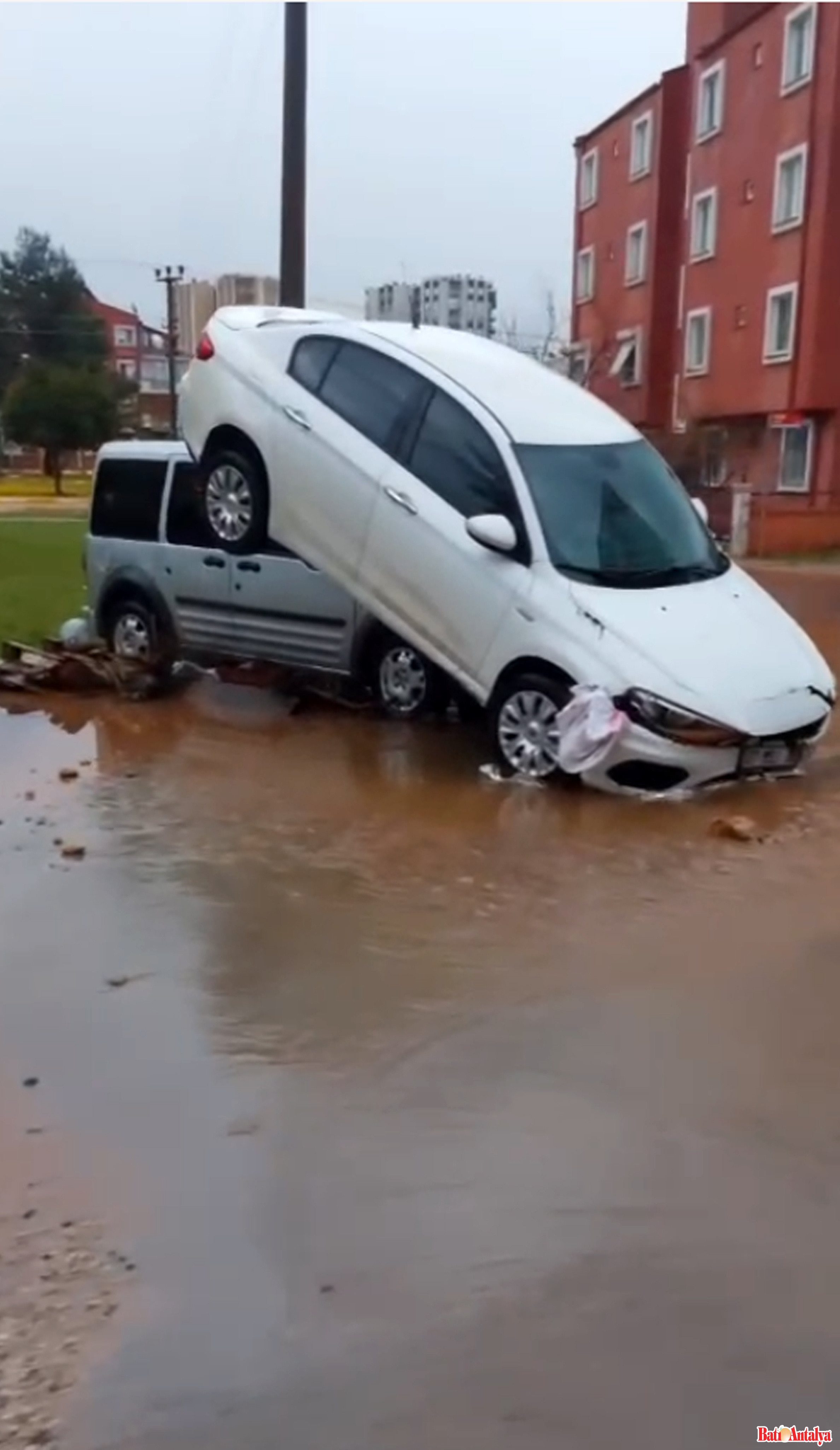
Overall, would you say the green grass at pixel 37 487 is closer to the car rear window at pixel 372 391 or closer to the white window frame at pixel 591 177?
the white window frame at pixel 591 177

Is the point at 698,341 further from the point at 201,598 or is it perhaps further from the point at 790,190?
the point at 201,598

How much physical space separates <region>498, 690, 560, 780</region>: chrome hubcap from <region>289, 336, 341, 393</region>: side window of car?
2.71m

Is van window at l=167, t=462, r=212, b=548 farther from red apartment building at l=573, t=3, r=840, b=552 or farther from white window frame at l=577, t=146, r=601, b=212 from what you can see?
white window frame at l=577, t=146, r=601, b=212

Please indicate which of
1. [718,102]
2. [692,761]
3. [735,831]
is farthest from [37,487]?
[735,831]

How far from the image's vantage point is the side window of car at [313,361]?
1000 cm

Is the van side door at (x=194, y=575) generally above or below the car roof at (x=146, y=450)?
below

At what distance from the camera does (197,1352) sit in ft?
11.1

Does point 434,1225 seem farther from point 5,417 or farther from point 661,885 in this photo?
point 5,417

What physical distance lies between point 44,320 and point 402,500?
69962 millimetres

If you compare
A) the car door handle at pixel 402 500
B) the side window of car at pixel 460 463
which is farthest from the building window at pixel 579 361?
the car door handle at pixel 402 500

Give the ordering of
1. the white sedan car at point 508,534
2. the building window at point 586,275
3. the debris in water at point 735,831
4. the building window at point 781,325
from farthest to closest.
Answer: the building window at point 586,275 < the building window at point 781,325 < the white sedan car at point 508,534 < the debris in water at point 735,831

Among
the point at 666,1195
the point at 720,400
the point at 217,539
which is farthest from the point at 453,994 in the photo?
the point at 720,400

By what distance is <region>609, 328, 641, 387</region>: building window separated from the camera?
38.3 m

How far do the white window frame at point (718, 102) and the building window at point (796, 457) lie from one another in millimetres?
7712
